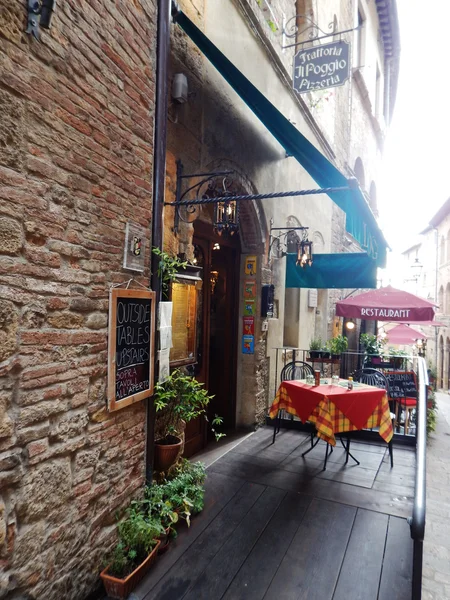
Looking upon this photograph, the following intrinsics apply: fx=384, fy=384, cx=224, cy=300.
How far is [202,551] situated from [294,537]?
0.74 meters

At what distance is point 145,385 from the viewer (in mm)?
2943

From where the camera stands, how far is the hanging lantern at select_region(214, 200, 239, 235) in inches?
141

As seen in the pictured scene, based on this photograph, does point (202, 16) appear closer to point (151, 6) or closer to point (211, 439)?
point (151, 6)

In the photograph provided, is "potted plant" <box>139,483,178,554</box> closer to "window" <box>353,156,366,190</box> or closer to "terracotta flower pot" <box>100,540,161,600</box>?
"terracotta flower pot" <box>100,540,161,600</box>

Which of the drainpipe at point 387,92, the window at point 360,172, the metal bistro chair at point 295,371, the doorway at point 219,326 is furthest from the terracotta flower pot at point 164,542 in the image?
the drainpipe at point 387,92

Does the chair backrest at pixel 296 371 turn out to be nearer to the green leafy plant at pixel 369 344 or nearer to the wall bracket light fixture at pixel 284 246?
the wall bracket light fixture at pixel 284 246

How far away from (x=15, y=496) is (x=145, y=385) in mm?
1152

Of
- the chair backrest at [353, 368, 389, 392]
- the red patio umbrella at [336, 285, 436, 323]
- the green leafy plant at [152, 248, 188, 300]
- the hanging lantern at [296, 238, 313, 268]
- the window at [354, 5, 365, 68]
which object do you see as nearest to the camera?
the green leafy plant at [152, 248, 188, 300]

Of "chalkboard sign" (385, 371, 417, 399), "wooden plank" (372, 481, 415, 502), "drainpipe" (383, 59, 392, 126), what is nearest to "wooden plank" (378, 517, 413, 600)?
"wooden plank" (372, 481, 415, 502)

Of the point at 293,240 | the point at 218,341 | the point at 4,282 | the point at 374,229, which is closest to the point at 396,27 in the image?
the point at 293,240

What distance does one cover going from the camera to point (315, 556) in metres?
2.81

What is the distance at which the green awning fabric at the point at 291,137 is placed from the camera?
3545 mm

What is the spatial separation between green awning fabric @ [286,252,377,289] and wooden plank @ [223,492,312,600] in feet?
11.8

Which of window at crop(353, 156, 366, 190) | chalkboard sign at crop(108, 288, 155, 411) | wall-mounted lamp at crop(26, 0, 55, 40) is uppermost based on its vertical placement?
window at crop(353, 156, 366, 190)
